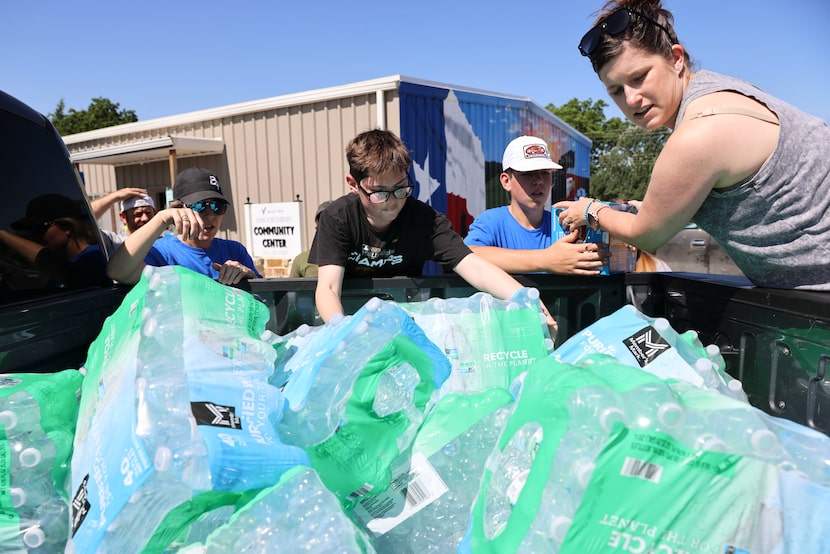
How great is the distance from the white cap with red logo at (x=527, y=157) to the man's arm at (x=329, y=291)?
5.68 ft

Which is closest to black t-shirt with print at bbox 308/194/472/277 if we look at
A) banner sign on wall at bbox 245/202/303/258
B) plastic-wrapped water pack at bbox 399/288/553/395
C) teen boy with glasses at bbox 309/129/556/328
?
teen boy with glasses at bbox 309/129/556/328

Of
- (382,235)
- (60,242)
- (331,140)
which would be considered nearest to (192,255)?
(60,242)

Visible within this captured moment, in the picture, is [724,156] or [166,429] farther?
[724,156]

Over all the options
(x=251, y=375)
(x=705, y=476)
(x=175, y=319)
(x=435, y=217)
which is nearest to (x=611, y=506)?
(x=705, y=476)

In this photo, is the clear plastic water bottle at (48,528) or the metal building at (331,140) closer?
the clear plastic water bottle at (48,528)

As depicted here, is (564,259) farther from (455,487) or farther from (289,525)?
(289,525)

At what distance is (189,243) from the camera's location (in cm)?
326

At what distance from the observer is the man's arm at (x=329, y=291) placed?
2.27m

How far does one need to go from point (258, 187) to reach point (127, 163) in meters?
4.58

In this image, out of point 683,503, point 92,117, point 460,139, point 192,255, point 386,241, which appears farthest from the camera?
point 92,117

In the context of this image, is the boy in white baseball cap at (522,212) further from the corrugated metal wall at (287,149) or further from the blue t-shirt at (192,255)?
the corrugated metal wall at (287,149)

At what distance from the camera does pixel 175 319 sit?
153 cm

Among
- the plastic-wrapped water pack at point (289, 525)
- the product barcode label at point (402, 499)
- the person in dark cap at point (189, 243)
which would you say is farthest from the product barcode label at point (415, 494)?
the person in dark cap at point (189, 243)

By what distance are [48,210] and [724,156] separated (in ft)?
7.52
